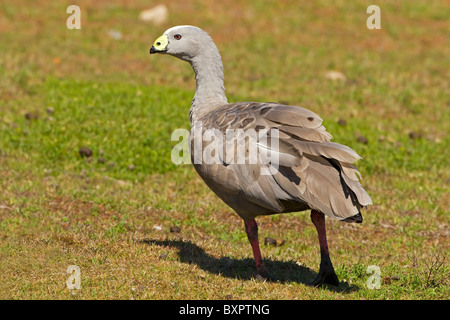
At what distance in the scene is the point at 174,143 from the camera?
11.7 m

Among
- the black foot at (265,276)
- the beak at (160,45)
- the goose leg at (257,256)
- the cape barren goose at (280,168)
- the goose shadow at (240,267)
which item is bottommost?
the goose shadow at (240,267)

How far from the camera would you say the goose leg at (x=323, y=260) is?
680 cm

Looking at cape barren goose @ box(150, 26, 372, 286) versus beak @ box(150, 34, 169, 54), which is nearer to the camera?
cape barren goose @ box(150, 26, 372, 286)

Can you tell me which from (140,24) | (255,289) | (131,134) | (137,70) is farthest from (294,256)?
(140,24)

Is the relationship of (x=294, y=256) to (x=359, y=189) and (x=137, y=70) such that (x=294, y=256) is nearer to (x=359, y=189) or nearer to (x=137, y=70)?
(x=359, y=189)

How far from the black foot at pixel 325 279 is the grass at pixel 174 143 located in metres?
0.13

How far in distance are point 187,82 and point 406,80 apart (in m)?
5.02

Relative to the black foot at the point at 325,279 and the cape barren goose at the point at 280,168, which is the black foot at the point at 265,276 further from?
the black foot at the point at 325,279

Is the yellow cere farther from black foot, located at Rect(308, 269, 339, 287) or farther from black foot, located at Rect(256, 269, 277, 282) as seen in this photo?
black foot, located at Rect(308, 269, 339, 287)

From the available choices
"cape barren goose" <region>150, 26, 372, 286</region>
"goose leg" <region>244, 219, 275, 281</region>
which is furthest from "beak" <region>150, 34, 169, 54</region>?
"goose leg" <region>244, 219, 275, 281</region>

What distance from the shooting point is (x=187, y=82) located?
15000 mm

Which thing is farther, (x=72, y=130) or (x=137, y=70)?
(x=137, y=70)

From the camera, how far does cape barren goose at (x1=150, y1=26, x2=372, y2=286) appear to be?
6.25 meters

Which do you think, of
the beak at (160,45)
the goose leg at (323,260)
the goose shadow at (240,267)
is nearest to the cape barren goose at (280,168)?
the goose leg at (323,260)
